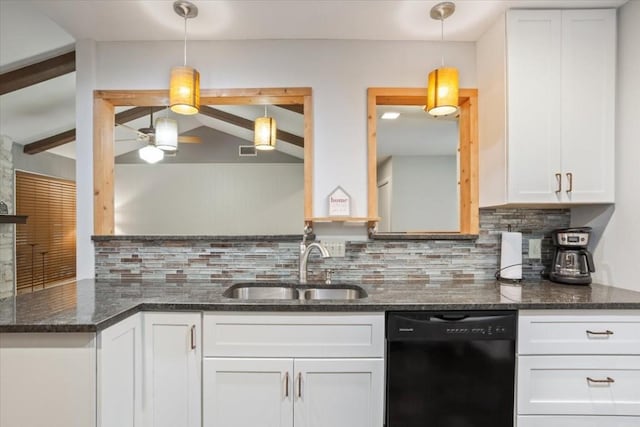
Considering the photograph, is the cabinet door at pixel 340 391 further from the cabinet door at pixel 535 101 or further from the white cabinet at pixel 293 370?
the cabinet door at pixel 535 101

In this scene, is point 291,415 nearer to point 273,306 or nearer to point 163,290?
point 273,306

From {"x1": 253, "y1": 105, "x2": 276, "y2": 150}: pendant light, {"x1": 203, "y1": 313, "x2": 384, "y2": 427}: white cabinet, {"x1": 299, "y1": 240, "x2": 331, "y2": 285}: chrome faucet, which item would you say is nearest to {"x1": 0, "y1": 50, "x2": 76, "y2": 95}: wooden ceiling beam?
{"x1": 253, "y1": 105, "x2": 276, "y2": 150}: pendant light

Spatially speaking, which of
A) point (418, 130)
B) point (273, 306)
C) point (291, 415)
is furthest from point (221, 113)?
point (291, 415)

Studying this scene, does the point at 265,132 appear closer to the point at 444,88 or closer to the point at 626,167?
the point at 444,88

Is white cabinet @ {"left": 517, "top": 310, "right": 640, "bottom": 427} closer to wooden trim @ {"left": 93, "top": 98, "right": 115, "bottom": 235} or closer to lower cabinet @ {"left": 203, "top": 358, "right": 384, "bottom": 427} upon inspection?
lower cabinet @ {"left": 203, "top": 358, "right": 384, "bottom": 427}

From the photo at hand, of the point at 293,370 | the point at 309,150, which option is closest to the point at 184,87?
the point at 309,150

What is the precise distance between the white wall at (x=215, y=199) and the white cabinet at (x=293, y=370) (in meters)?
4.07

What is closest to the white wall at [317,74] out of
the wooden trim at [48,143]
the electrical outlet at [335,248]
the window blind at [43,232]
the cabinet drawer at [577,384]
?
the electrical outlet at [335,248]

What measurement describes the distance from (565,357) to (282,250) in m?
1.51

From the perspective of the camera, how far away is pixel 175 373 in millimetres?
1441

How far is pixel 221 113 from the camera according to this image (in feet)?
14.3

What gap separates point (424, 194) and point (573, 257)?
106cm

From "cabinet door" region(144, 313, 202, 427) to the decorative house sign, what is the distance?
925 millimetres

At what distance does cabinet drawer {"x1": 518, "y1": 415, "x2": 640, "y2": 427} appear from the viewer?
4.70 feet
